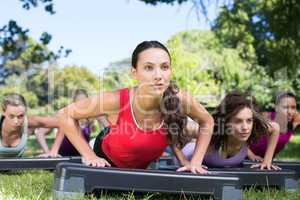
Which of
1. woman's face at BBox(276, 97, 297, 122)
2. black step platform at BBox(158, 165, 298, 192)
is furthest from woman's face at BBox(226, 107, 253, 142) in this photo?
woman's face at BBox(276, 97, 297, 122)

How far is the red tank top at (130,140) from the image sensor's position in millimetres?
3393

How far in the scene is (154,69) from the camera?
10.7ft

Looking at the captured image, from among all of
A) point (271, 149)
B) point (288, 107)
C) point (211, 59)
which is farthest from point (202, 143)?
point (211, 59)

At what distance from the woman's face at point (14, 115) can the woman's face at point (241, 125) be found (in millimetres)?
2445

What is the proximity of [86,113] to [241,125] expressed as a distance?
1.50 m

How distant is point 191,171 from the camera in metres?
3.21

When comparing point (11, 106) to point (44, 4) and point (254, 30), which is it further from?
point (254, 30)

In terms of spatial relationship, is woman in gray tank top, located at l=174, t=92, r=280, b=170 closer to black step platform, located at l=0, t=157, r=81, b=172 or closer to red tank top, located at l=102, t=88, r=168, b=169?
red tank top, located at l=102, t=88, r=168, b=169

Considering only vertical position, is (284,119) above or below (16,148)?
above

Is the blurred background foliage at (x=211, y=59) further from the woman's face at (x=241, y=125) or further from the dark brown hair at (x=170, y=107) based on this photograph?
the dark brown hair at (x=170, y=107)

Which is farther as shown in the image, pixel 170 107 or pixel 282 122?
pixel 282 122

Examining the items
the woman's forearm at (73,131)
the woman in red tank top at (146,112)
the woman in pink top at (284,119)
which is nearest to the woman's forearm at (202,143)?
the woman in red tank top at (146,112)

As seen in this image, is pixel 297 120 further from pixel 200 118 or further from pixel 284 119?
pixel 200 118

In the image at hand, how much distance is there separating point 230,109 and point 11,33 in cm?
784
